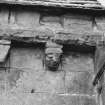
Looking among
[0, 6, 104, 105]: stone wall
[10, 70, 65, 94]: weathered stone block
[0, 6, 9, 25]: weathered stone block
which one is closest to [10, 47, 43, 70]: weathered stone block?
[0, 6, 104, 105]: stone wall

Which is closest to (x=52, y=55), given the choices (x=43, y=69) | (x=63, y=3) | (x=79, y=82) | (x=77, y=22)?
(x=43, y=69)

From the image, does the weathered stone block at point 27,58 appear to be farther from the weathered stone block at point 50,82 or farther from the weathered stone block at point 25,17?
the weathered stone block at point 25,17

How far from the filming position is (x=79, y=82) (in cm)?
554

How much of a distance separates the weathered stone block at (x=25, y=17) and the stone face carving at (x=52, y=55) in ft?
1.73

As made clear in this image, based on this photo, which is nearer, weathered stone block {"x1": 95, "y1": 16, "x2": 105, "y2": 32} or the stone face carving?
the stone face carving

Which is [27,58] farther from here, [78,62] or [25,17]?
[78,62]

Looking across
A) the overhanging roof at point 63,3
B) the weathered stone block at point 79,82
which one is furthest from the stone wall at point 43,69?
the overhanging roof at point 63,3

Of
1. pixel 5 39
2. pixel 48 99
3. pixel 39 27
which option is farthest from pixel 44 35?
pixel 48 99

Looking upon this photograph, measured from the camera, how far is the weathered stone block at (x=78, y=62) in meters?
5.65

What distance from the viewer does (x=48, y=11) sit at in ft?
19.1

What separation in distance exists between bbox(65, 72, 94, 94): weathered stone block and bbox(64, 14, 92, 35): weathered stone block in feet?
2.57

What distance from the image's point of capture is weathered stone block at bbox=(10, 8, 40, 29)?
19.0ft

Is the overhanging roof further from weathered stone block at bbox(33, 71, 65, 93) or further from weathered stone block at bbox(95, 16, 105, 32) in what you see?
weathered stone block at bbox(33, 71, 65, 93)

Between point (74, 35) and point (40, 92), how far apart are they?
110cm
